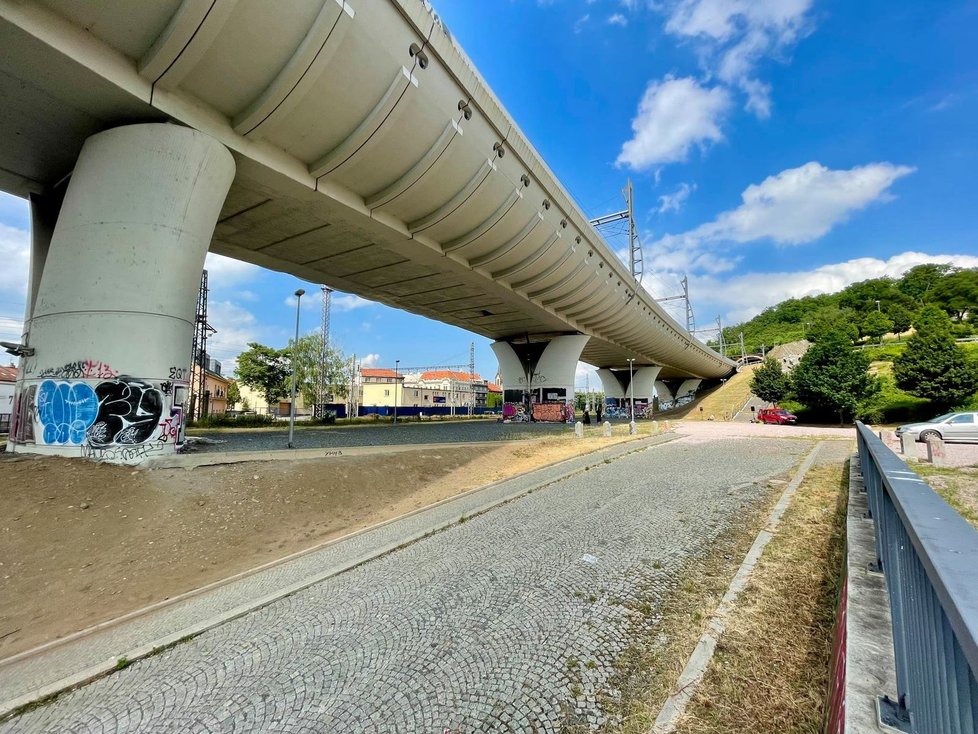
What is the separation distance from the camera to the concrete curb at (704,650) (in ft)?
8.73

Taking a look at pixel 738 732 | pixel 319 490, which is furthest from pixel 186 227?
pixel 738 732

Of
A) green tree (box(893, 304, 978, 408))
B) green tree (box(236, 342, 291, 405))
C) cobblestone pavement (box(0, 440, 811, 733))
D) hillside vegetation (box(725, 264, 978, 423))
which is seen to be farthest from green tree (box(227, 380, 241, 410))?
green tree (box(893, 304, 978, 408))

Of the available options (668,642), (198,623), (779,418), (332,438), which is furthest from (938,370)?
(198,623)

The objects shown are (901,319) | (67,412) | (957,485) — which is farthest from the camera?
(901,319)

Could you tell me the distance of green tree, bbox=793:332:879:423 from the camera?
109 feet

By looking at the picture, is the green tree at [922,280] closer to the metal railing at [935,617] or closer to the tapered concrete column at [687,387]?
the tapered concrete column at [687,387]

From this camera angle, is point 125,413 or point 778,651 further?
point 125,413

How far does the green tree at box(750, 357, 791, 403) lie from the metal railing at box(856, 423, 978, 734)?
172ft

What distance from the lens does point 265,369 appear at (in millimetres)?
48406

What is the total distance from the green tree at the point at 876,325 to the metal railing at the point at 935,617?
309ft

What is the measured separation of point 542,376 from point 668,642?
3312 centimetres

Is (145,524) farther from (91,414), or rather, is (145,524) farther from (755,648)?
(755,648)

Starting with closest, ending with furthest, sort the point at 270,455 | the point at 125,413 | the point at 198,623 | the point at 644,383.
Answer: the point at 198,623 → the point at 125,413 → the point at 270,455 → the point at 644,383

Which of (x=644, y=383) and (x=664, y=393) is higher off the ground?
(x=644, y=383)
